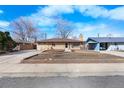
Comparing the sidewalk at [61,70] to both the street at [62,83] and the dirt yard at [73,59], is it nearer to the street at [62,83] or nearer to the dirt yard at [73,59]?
the street at [62,83]

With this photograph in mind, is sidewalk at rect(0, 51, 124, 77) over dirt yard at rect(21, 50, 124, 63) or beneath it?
beneath

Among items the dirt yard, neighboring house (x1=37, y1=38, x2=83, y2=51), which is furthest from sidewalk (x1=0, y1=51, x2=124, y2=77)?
neighboring house (x1=37, y1=38, x2=83, y2=51)

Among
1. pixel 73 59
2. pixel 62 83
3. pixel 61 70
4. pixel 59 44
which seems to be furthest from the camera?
pixel 59 44

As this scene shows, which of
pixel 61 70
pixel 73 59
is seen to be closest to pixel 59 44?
pixel 73 59

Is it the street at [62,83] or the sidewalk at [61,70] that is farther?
the sidewalk at [61,70]

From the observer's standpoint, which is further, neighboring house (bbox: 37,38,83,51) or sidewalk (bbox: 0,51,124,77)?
neighboring house (bbox: 37,38,83,51)

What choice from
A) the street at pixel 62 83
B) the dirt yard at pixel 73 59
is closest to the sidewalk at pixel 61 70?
the street at pixel 62 83

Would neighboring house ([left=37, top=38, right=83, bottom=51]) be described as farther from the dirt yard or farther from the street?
the street

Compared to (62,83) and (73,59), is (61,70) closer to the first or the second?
(62,83)

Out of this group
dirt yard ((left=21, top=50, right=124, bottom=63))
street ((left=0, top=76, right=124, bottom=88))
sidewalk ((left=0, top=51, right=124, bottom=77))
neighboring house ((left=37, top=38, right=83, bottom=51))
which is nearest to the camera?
street ((left=0, top=76, right=124, bottom=88))

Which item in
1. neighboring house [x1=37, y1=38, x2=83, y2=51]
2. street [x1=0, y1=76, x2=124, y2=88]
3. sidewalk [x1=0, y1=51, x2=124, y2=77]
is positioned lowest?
street [x1=0, y1=76, x2=124, y2=88]
